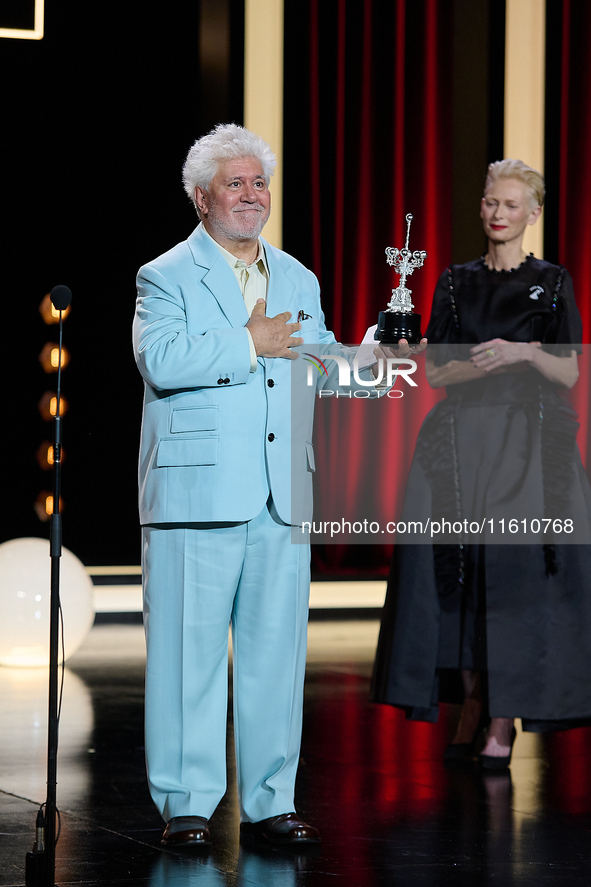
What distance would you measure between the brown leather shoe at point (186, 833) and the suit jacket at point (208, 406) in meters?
0.63

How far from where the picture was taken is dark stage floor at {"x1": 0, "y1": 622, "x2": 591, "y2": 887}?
245 centimetres

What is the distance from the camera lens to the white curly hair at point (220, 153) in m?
2.65

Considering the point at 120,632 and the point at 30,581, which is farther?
the point at 120,632

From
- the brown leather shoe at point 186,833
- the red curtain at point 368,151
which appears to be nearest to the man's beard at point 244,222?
the brown leather shoe at point 186,833

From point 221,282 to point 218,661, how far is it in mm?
812

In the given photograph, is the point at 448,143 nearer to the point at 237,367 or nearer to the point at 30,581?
the point at 30,581

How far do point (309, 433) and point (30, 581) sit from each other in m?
2.34

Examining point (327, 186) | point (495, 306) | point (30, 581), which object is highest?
point (327, 186)

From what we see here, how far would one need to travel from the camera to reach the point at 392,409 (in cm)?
510

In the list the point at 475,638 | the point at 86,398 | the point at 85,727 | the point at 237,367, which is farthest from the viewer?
the point at 86,398

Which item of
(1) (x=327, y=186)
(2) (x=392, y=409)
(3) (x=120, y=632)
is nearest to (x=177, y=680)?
(2) (x=392, y=409)

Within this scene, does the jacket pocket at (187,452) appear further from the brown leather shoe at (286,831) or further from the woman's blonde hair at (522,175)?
the woman's blonde hair at (522,175)

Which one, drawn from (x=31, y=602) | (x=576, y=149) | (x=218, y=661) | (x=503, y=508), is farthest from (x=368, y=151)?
(x=218, y=661)

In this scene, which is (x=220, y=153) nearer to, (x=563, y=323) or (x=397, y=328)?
(x=397, y=328)
